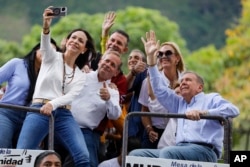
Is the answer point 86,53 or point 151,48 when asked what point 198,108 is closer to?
point 151,48

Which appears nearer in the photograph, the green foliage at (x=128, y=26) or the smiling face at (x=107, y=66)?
the smiling face at (x=107, y=66)

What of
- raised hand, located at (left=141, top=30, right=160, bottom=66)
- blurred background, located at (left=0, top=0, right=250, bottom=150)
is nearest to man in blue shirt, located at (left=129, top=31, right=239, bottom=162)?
raised hand, located at (left=141, top=30, right=160, bottom=66)

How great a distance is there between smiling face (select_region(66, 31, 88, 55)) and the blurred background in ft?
73.8

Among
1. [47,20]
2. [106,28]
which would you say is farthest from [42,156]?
[106,28]

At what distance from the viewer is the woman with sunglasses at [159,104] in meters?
14.5

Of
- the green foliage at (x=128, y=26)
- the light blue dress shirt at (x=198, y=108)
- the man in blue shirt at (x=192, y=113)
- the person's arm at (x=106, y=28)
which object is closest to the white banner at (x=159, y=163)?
the man in blue shirt at (x=192, y=113)

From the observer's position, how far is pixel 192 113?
1333 cm

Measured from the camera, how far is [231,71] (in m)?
56.0

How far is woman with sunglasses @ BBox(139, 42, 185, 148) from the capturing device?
14.5 m

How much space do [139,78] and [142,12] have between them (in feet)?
137

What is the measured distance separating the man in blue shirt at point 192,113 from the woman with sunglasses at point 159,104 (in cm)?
42

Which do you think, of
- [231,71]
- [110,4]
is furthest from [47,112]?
[110,4]

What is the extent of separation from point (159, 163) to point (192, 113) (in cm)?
63

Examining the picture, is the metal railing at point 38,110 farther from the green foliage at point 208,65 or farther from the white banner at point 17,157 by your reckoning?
the green foliage at point 208,65
